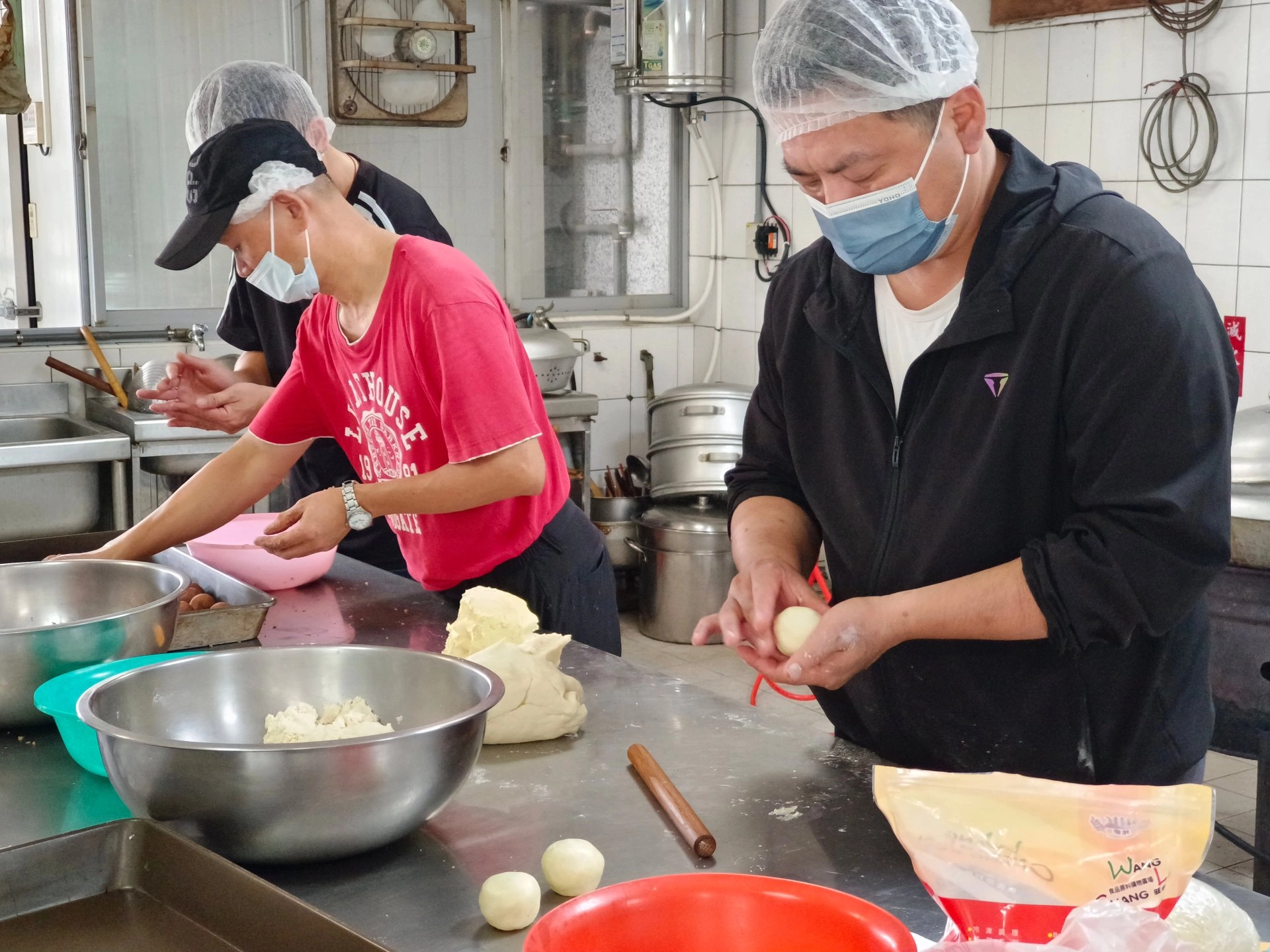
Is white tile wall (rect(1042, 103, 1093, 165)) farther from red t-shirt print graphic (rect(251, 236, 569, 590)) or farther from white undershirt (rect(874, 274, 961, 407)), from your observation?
white undershirt (rect(874, 274, 961, 407))

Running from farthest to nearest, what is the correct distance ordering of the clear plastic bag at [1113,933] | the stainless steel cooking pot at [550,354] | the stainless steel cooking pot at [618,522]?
the stainless steel cooking pot at [618,522], the stainless steel cooking pot at [550,354], the clear plastic bag at [1113,933]

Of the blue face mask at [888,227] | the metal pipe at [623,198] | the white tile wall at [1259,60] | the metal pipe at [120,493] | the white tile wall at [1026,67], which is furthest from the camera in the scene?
the metal pipe at [623,198]

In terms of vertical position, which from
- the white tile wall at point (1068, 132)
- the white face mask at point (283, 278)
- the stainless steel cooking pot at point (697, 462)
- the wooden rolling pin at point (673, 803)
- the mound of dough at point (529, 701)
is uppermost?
the white tile wall at point (1068, 132)

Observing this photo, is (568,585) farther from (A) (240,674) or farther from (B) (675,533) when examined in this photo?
(B) (675,533)

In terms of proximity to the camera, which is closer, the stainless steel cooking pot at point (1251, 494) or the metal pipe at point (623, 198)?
the stainless steel cooking pot at point (1251, 494)

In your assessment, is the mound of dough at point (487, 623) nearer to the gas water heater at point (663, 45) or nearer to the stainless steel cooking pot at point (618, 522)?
the stainless steel cooking pot at point (618, 522)

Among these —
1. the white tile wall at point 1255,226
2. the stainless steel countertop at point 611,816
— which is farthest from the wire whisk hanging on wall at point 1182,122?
the stainless steel countertop at point 611,816

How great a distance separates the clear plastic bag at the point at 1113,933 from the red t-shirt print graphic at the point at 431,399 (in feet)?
4.19

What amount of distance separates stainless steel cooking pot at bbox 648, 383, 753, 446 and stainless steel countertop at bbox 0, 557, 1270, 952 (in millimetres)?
Result: 3236

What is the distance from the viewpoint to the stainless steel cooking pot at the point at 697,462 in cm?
505

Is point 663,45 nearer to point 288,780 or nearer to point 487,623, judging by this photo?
point 487,623

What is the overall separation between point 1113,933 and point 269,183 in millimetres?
1649

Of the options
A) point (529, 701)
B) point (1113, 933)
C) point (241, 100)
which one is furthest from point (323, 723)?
point (241, 100)

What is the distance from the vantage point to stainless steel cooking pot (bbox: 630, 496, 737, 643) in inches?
198
